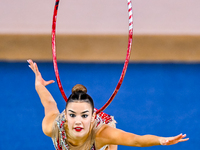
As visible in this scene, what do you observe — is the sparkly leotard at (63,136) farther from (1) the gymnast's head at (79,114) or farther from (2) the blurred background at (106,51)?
(2) the blurred background at (106,51)

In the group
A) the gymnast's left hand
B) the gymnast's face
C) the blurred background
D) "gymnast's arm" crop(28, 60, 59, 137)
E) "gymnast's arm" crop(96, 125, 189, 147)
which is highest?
the blurred background

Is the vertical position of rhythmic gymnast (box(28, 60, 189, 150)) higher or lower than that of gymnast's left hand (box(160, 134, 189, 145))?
higher

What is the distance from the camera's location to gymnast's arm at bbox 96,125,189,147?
2.32 feet

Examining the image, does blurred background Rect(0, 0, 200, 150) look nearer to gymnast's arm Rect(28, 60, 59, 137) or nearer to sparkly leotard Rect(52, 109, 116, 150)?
gymnast's arm Rect(28, 60, 59, 137)

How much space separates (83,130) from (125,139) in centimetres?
9

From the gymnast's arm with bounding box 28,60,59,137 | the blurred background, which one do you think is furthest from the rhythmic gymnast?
the blurred background
